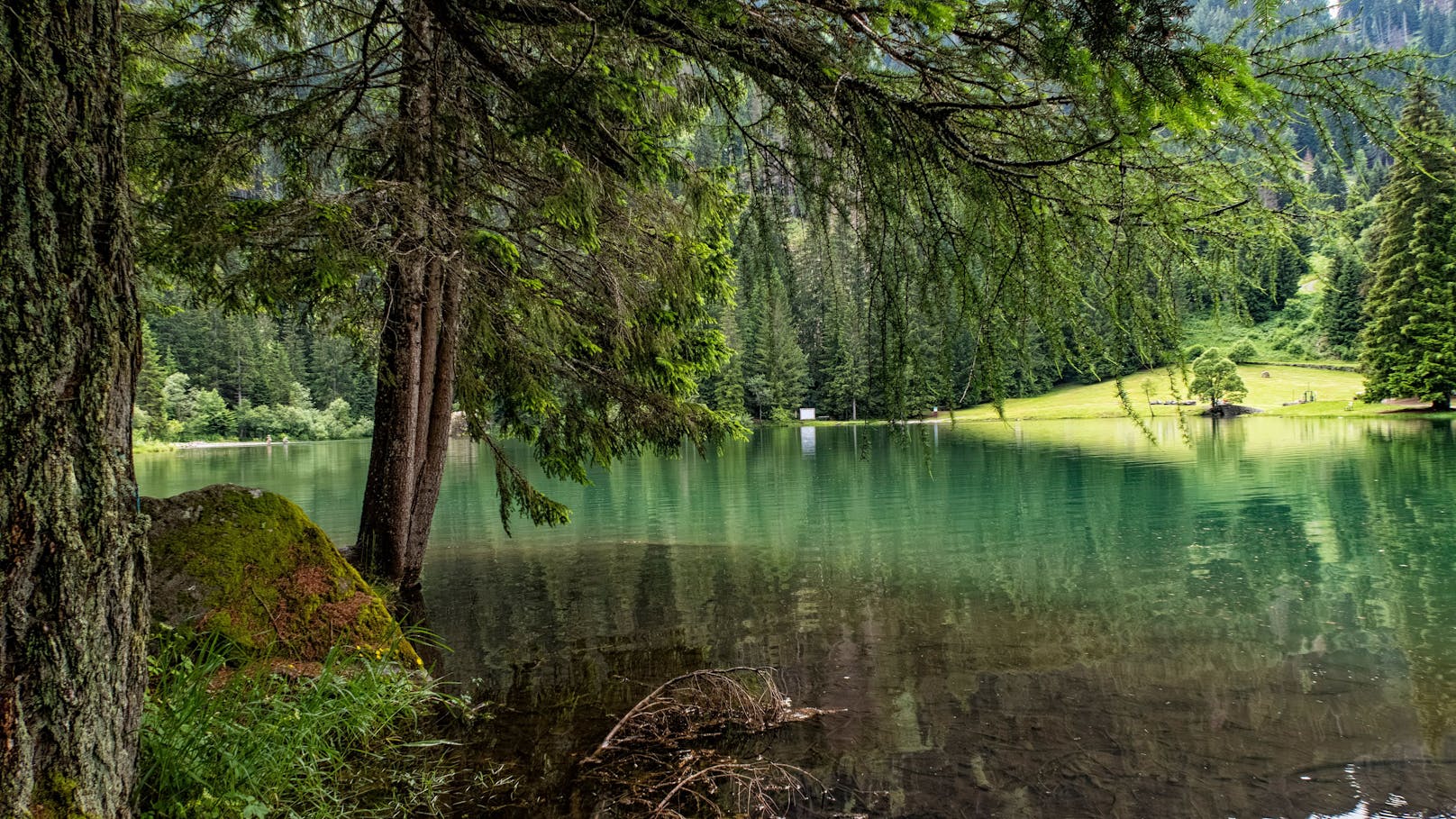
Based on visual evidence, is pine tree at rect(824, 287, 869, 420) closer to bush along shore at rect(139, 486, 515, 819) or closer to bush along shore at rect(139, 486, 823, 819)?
bush along shore at rect(139, 486, 823, 819)

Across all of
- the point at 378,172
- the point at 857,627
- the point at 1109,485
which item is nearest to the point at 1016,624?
the point at 857,627

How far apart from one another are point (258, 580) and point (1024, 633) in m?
6.71

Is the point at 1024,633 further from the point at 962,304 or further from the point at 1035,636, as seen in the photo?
the point at 962,304

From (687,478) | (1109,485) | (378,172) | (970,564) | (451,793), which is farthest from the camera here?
(687,478)

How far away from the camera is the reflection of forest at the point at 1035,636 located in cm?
469

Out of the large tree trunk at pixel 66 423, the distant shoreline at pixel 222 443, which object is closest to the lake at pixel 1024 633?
Result: the large tree trunk at pixel 66 423

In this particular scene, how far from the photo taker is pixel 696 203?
737cm

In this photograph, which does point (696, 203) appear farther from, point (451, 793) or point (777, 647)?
point (451, 793)

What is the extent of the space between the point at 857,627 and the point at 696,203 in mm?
4629

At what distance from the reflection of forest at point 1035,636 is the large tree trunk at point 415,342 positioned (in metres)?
1.36

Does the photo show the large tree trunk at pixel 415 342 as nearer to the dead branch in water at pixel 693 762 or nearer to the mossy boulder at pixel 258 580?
the mossy boulder at pixel 258 580

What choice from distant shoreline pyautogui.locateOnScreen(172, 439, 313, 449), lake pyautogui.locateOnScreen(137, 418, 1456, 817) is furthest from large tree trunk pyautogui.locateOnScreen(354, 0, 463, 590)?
distant shoreline pyautogui.locateOnScreen(172, 439, 313, 449)

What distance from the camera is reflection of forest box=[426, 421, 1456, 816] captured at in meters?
4.69

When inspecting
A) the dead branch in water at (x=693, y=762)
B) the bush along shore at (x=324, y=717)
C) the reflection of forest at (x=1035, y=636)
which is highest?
the bush along shore at (x=324, y=717)
